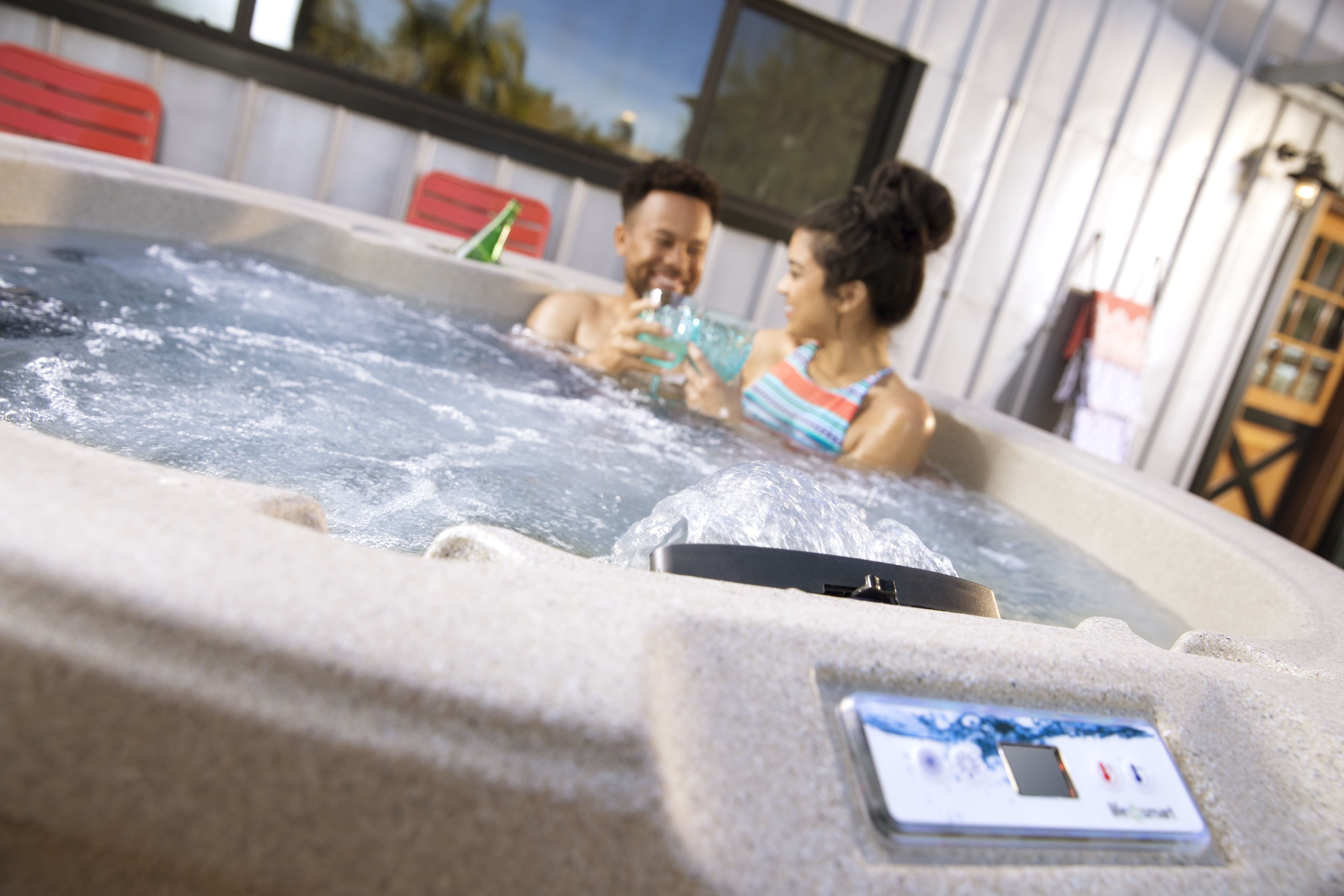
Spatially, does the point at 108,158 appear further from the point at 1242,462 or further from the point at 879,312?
the point at 1242,462

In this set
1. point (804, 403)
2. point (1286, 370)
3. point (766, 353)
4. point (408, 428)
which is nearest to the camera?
point (408, 428)

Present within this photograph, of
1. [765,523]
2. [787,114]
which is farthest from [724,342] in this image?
[787,114]

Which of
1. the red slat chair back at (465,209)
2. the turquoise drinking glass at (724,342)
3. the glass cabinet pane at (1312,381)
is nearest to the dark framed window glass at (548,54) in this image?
the red slat chair back at (465,209)

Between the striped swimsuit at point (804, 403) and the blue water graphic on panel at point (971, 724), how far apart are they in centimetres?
143

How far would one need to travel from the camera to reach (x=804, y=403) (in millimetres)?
2031

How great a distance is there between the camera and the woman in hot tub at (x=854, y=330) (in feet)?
6.36

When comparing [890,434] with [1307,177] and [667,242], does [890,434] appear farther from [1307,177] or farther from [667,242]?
[1307,177]

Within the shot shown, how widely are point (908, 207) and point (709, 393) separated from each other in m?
0.61

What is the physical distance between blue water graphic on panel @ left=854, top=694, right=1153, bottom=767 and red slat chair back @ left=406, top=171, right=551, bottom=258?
124 inches

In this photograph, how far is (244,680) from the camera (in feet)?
1.16

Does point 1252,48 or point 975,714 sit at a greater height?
point 1252,48

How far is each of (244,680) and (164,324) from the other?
49.5 inches

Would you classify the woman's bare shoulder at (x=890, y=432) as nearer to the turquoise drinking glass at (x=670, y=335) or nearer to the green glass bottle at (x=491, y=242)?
the turquoise drinking glass at (x=670, y=335)

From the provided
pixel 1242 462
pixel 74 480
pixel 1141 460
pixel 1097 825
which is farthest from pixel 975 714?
pixel 1242 462
